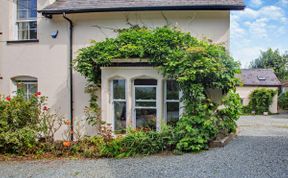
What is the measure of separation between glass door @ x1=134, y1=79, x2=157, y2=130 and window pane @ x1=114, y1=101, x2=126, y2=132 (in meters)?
0.50

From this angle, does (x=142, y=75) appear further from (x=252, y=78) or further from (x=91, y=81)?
(x=252, y=78)

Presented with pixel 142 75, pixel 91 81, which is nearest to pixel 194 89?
pixel 142 75

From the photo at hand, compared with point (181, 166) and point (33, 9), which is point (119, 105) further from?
point (33, 9)

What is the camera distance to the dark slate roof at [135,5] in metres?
9.86

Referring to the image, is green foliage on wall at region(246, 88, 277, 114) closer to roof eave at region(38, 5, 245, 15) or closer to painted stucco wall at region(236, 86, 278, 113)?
painted stucco wall at region(236, 86, 278, 113)

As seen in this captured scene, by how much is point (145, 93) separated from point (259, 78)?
2765 cm

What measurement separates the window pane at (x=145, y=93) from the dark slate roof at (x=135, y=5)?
3.16 m

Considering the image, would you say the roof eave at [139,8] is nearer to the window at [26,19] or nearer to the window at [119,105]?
the window at [26,19]

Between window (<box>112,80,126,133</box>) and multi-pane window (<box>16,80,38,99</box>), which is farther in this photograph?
multi-pane window (<box>16,80,38,99</box>)

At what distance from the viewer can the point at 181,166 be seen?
6.88 m

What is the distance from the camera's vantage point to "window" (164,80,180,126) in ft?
32.6

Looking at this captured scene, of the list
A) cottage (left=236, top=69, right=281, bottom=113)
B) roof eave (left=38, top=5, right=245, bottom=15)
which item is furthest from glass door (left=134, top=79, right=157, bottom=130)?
cottage (left=236, top=69, right=281, bottom=113)

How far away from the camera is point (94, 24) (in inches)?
440

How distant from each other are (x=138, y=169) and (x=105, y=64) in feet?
14.5
